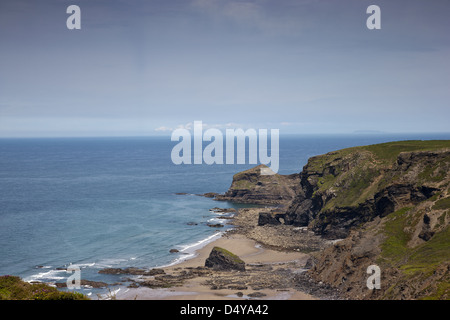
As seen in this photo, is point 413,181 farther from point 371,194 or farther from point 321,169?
point 321,169

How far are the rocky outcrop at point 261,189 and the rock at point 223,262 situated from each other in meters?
65.2

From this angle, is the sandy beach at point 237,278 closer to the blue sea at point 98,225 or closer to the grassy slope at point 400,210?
the blue sea at point 98,225

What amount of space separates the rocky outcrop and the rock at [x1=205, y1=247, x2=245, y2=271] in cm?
6522

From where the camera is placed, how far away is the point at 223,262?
67.9 m

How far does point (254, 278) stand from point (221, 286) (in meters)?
6.24

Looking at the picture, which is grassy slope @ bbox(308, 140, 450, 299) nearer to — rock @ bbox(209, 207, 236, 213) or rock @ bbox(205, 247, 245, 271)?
rock @ bbox(205, 247, 245, 271)

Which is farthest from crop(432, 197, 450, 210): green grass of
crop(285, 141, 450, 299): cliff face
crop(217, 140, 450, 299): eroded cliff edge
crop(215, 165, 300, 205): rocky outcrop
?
crop(215, 165, 300, 205): rocky outcrop

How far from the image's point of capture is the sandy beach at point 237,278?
178 feet

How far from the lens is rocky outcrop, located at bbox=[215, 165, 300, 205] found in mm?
135375

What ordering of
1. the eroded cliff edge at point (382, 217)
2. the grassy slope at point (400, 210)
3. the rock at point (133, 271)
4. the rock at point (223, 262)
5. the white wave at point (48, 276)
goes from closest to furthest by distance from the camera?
the eroded cliff edge at point (382, 217) → the grassy slope at point (400, 210) → the white wave at point (48, 276) → the rock at point (133, 271) → the rock at point (223, 262)

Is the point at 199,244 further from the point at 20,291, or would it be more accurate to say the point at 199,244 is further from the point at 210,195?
the point at 210,195

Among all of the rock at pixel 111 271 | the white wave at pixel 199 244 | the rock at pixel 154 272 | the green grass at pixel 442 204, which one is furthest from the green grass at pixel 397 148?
the rock at pixel 111 271

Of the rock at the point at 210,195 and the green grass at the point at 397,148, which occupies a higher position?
the green grass at the point at 397,148

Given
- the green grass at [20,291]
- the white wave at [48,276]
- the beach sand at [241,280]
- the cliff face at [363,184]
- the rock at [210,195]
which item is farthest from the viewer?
the rock at [210,195]
